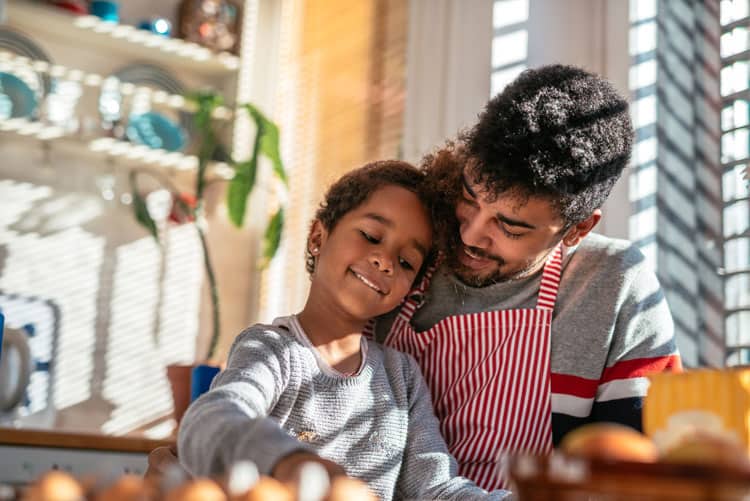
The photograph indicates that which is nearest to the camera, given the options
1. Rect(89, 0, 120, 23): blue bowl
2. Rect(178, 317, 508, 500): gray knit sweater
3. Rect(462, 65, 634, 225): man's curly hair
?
Rect(178, 317, 508, 500): gray knit sweater

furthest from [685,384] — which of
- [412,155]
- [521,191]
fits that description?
[412,155]

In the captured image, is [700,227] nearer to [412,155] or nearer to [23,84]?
[412,155]

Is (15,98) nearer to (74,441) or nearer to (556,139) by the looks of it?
(74,441)

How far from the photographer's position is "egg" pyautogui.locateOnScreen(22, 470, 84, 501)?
18.3 inches

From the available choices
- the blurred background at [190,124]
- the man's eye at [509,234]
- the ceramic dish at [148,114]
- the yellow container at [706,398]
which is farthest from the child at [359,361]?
the ceramic dish at [148,114]

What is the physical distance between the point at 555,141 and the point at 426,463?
1.53 feet

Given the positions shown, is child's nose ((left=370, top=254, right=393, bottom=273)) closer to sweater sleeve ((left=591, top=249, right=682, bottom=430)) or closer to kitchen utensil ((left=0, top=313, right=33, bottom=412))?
sweater sleeve ((left=591, top=249, right=682, bottom=430))

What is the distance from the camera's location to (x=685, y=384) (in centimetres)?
70

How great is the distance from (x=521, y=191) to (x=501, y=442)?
37 centimetres

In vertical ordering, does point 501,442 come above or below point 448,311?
below

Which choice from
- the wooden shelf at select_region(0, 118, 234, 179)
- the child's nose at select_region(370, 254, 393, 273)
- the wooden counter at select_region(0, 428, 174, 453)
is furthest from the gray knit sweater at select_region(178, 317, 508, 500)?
the wooden shelf at select_region(0, 118, 234, 179)

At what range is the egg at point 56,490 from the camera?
1.53 feet

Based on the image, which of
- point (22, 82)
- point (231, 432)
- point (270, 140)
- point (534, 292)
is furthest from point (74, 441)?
point (22, 82)

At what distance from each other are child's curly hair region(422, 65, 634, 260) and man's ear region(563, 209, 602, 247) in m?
0.03
